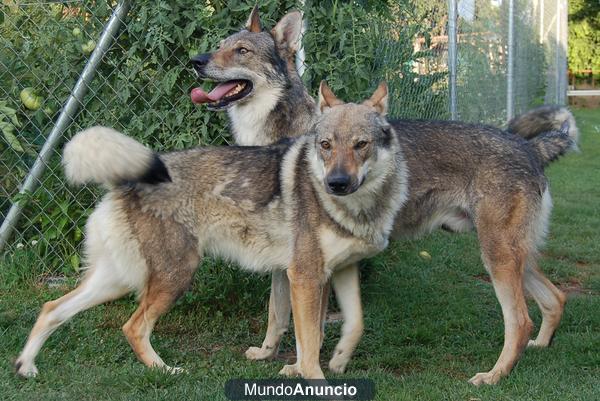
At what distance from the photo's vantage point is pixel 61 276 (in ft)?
19.6

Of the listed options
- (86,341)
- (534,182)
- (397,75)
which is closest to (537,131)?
(534,182)

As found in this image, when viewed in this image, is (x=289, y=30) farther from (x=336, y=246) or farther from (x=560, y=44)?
(x=560, y=44)

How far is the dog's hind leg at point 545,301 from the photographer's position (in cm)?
503

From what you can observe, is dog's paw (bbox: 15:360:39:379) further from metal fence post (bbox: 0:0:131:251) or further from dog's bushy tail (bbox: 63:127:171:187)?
metal fence post (bbox: 0:0:131:251)

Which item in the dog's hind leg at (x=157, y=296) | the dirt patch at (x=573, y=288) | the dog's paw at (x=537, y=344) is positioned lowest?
the dirt patch at (x=573, y=288)

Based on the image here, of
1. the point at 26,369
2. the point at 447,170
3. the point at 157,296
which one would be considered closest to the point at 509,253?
the point at 447,170

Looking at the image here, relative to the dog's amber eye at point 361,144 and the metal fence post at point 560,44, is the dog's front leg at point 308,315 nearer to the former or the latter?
the dog's amber eye at point 361,144

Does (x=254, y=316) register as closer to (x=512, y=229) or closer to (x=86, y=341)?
(x=86, y=341)

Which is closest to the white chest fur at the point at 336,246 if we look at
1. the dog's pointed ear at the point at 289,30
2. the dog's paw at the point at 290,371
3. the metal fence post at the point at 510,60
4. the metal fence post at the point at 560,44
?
the dog's paw at the point at 290,371

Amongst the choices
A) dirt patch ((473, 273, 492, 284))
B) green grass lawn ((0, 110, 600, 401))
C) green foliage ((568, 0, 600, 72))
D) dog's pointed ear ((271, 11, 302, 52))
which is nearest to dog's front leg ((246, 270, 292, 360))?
green grass lawn ((0, 110, 600, 401))

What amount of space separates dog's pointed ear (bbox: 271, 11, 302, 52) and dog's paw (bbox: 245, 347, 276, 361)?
194cm

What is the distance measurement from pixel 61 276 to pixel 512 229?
3309mm

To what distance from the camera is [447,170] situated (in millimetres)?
4766

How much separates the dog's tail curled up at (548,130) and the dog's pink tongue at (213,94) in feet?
6.18
